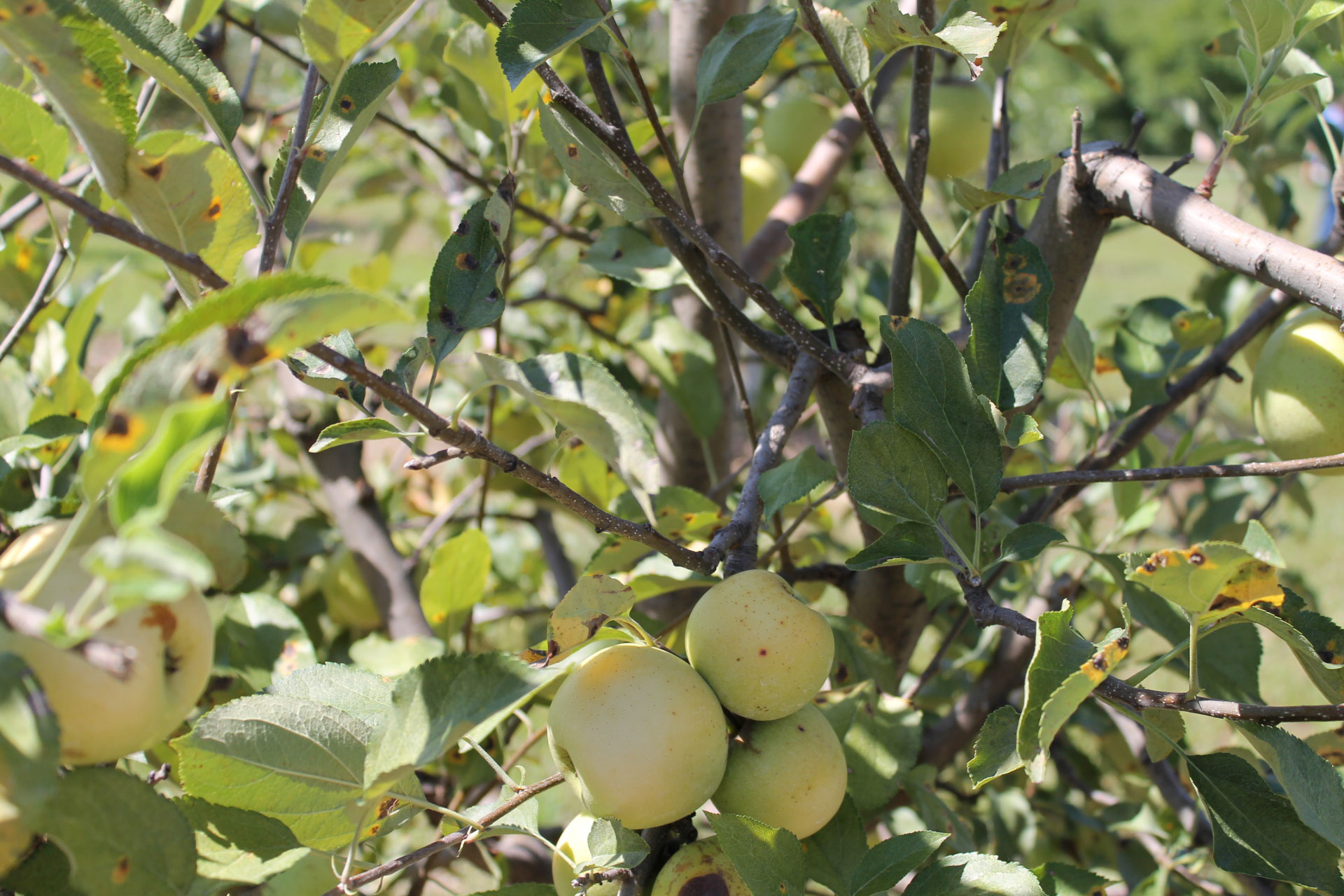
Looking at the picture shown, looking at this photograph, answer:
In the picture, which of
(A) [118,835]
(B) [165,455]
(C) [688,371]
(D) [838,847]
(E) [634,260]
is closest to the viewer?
(B) [165,455]

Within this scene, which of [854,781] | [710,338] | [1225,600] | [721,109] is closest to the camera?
[1225,600]

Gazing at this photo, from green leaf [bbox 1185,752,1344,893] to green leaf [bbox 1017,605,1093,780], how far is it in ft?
0.55

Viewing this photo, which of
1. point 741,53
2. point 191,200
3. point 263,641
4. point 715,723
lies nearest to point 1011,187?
point 741,53

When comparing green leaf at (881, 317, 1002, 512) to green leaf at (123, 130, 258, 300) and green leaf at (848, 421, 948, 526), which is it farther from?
green leaf at (123, 130, 258, 300)

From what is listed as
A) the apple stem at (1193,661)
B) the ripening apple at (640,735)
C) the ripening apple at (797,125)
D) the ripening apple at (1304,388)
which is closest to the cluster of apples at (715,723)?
the ripening apple at (640,735)

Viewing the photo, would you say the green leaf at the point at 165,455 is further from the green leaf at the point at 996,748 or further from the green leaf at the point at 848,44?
the green leaf at the point at 848,44

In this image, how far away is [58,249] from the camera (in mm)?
740

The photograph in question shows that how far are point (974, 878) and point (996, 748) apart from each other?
10 cm

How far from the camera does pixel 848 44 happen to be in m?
0.69

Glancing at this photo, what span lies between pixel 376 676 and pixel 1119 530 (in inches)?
36.2

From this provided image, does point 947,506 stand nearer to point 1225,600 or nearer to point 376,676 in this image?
point 1225,600

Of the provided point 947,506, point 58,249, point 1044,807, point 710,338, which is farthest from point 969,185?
point 1044,807

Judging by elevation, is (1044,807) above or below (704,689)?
below

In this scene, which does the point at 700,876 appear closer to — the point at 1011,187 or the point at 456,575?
the point at 456,575
